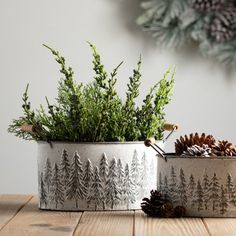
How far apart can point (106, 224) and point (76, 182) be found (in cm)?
16

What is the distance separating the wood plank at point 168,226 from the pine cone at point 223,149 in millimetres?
107

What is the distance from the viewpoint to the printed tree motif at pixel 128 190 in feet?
3.63

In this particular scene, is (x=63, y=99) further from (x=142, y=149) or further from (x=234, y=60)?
(x=234, y=60)

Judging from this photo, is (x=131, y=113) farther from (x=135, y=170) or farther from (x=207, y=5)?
(x=207, y=5)

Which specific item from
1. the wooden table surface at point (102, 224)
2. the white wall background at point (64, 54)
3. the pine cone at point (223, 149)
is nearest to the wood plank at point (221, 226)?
the wooden table surface at point (102, 224)

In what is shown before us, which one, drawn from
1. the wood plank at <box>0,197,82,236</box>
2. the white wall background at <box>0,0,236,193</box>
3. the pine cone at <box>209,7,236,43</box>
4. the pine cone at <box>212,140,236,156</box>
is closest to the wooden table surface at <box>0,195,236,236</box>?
the wood plank at <box>0,197,82,236</box>

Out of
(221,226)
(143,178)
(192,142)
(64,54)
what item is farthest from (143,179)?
(64,54)

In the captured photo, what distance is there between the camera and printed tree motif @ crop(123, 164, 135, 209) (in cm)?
111

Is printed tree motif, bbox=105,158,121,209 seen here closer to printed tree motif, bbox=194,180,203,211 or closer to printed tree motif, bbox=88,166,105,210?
printed tree motif, bbox=88,166,105,210

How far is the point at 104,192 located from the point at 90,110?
0.43ft

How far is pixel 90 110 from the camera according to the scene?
1105mm

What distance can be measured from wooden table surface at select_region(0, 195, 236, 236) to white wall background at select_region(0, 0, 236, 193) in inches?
45.0

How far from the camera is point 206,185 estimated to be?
103 centimetres

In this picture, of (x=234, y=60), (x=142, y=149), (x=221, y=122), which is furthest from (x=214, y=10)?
(x=142, y=149)
